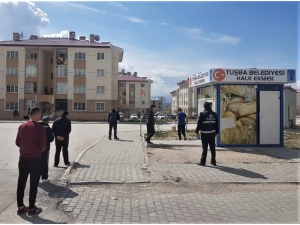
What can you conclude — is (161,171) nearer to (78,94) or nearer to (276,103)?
(276,103)

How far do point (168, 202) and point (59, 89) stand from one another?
151 ft

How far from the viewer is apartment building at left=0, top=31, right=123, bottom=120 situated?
1875 inches

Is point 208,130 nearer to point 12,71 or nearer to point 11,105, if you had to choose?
point 11,105

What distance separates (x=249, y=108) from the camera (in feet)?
40.3

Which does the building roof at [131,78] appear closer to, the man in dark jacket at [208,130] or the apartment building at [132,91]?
the apartment building at [132,91]

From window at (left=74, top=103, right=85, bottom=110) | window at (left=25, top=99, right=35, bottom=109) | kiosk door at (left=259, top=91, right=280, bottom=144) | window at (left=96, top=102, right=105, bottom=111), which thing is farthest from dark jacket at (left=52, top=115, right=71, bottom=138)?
window at (left=25, top=99, right=35, bottom=109)

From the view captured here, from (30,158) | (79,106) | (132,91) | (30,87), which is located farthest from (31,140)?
(132,91)

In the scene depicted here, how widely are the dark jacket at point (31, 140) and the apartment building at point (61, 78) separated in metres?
43.2

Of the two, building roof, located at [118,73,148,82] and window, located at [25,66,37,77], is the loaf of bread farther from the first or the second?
building roof, located at [118,73,148,82]

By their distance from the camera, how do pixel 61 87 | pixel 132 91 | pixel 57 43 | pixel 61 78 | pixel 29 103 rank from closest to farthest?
pixel 29 103 < pixel 61 78 < pixel 61 87 < pixel 57 43 < pixel 132 91

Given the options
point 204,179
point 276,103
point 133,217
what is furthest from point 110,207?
point 276,103

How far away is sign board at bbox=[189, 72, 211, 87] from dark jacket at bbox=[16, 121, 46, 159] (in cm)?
858

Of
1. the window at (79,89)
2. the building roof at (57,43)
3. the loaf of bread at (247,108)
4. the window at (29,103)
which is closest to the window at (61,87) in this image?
the window at (79,89)

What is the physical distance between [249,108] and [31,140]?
31.2ft
